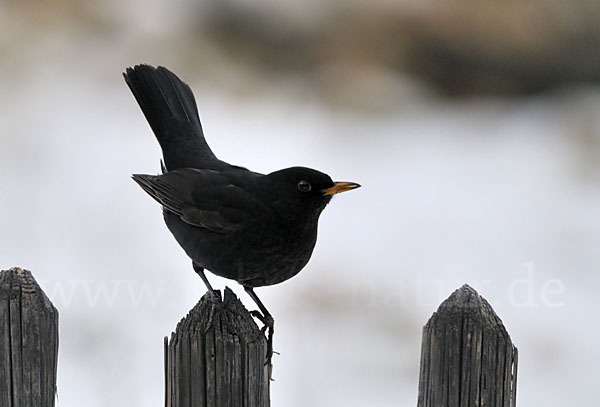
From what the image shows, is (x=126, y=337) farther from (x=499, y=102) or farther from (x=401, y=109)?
(x=499, y=102)

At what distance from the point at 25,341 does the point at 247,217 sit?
1077 millimetres

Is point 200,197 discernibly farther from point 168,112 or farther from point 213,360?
point 213,360

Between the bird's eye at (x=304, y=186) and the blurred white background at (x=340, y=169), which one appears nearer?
the bird's eye at (x=304, y=186)

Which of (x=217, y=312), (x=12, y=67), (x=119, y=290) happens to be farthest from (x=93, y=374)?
(x=12, y=67)

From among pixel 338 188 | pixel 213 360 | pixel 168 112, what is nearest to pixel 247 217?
pixel 338 188

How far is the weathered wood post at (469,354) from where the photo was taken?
2736 millimetres

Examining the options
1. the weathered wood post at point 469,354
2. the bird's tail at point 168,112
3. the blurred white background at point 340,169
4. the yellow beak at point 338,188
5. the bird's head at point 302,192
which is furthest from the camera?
the blurred white background at point 340,169

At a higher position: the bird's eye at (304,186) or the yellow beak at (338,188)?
the bird's eye at (304,186)

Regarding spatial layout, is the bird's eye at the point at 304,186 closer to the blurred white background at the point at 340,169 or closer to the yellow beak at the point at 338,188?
the yellow beak at the point at 338,188

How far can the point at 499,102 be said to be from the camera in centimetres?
868

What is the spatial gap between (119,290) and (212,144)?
1.90 meters

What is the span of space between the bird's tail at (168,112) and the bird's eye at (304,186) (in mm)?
833

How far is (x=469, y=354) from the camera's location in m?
2.75

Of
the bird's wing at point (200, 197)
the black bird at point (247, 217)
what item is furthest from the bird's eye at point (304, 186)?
the bird's wing at point (200, 197)
